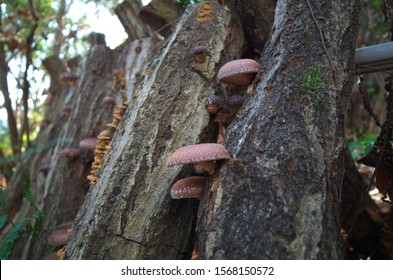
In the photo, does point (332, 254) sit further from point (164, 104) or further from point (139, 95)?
point (139, 95)

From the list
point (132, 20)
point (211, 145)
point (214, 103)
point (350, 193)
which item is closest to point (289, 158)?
point (211, 145)

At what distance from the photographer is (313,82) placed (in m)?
2.25

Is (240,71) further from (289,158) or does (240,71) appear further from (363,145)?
(363,145)

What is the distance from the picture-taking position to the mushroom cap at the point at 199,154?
1.98 meters

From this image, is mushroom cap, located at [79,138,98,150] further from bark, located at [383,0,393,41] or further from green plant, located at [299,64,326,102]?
bark, located at [383,0,393,41]

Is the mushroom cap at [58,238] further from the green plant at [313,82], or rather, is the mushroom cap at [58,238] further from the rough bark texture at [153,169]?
the green plant at [313,82]

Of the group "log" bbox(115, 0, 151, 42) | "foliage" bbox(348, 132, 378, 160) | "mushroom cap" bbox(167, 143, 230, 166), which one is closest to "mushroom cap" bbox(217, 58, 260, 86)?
"mushroom cap" bbox(167, 143, 230, 166)

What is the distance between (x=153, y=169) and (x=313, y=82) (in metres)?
1.37

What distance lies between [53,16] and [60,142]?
427cm

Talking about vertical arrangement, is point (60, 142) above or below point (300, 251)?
above

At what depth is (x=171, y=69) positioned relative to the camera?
312 cm

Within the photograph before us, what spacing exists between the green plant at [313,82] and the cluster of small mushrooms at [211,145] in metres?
0.46
